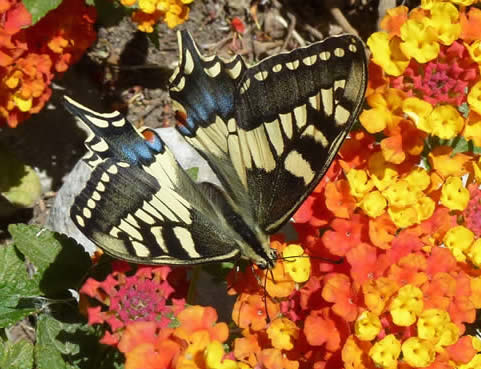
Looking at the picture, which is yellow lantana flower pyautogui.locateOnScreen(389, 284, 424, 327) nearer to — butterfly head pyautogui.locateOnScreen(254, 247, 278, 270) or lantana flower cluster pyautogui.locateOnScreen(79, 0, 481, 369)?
lantana flower cluster pyautogui.locateOnScreen(79, 0, 481, 369)

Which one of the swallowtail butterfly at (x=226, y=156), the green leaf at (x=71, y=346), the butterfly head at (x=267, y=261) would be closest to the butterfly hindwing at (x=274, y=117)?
the swallowtail butterfly at (x=226, y=156)

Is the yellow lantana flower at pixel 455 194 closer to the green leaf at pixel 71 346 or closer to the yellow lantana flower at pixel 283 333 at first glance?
the yellow lantana flower at pixel 283 333

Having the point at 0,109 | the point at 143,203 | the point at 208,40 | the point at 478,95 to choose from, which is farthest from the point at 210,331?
the point at 208,40

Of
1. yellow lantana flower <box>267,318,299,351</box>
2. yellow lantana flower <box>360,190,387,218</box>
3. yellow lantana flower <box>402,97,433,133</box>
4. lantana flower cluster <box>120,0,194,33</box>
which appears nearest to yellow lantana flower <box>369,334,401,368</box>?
yellow lantana flower <box>267,318,299,351</box>

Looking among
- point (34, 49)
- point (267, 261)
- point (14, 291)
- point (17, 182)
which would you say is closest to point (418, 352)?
point (267, 261)

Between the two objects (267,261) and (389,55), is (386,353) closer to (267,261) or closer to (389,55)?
(267,261)
